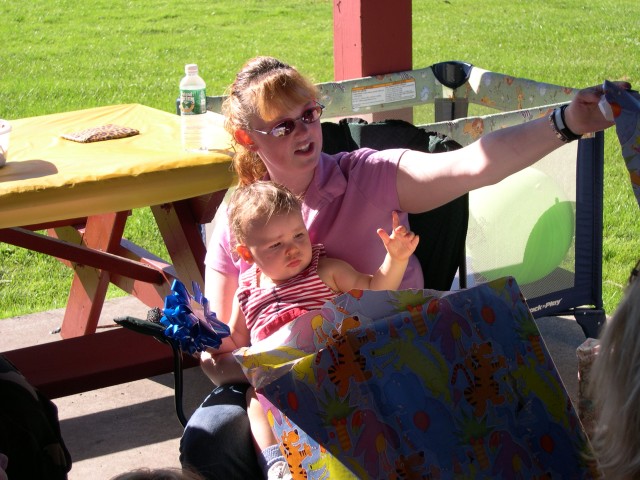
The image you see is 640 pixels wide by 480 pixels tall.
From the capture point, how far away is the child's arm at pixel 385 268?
2250 mm

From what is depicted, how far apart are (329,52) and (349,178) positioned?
861 centimetres

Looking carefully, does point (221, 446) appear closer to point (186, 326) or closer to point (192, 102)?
point (186, 326)

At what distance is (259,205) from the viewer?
2.41m

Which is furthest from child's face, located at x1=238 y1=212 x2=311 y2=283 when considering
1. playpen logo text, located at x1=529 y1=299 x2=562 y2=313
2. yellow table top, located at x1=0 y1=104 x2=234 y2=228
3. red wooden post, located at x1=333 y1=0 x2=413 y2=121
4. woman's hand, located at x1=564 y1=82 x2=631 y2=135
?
red wooden post, located at x1=333 y1=0 x2=413 y2=121

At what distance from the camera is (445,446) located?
6.25 ft

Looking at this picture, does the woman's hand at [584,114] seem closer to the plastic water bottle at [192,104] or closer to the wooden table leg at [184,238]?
the plastic water bottle at [192,104]

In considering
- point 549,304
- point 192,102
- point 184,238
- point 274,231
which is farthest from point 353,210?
point 549,304

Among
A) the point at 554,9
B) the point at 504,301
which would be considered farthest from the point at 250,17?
the point at 504,301

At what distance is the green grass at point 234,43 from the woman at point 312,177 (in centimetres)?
355

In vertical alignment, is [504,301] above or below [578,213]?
above

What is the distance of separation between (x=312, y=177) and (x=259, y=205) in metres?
0.23

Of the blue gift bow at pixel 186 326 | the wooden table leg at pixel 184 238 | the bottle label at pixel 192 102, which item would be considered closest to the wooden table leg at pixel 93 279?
the wooden table leg at pixel 184 238

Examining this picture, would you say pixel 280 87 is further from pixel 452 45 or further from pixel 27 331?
pixel 452 45

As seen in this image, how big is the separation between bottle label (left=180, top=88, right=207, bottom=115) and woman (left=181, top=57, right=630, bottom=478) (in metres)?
0.61
